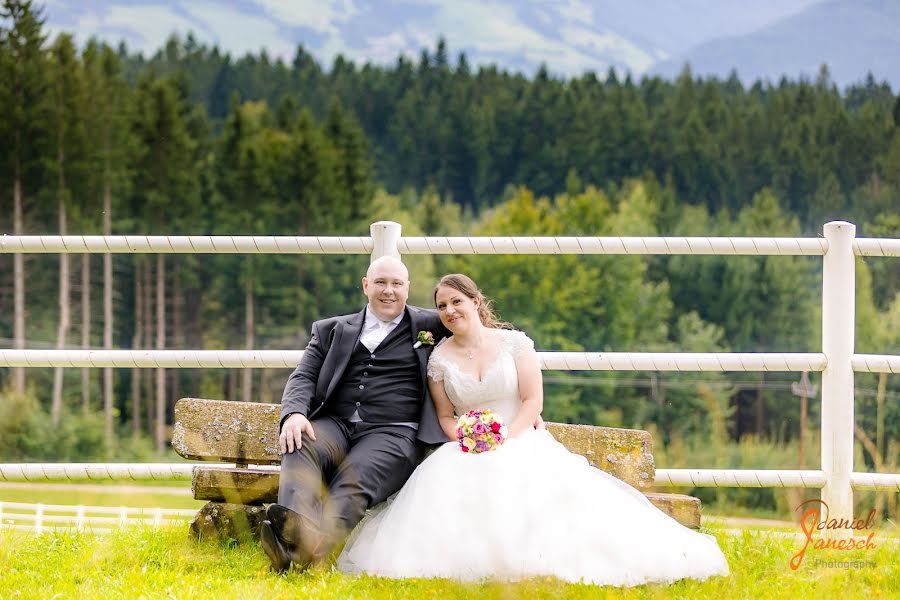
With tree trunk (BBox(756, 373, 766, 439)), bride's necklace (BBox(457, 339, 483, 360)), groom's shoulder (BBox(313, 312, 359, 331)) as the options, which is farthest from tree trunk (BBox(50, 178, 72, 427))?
bride's necklace (BBox(457, 339, 483, 360))

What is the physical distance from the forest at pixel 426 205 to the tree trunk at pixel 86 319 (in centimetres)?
10

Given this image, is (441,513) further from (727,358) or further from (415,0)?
(415,0)

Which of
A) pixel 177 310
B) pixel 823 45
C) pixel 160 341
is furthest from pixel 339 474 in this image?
pixel 823 45

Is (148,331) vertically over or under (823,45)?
under

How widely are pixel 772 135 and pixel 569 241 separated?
66.4 metres

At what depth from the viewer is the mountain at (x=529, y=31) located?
3167 inches

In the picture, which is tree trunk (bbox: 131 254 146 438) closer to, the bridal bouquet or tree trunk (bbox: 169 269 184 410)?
tree trunk (bbox: 169 269 184 410)

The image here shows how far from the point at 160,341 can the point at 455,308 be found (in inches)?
1629

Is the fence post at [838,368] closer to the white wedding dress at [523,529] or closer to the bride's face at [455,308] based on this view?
the white wedding dress at [523,529]

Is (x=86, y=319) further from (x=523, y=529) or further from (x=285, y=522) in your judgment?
(x=523, y=529)

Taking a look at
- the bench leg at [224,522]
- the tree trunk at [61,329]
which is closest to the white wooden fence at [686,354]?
the bench leg at [224,522]

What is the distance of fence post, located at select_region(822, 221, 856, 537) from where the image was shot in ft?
14.1

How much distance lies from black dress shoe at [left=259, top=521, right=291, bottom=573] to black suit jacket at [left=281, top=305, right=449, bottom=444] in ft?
1.80

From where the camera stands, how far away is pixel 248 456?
405 cm
